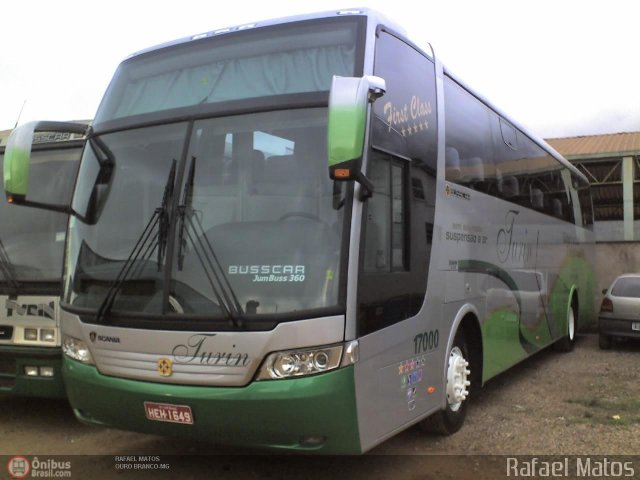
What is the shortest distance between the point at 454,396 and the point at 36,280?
4.19 meters

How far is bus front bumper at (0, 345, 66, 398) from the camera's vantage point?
572 centimetres

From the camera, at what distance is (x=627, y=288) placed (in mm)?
11148

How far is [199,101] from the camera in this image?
4.39 m

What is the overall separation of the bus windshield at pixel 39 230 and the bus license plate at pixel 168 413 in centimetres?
247

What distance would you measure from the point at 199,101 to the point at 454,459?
11.6 ft

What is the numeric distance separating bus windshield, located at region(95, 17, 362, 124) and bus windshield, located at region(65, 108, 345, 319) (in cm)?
25

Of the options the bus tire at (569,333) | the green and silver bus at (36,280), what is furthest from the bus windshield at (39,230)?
the bus tire at (569,333)

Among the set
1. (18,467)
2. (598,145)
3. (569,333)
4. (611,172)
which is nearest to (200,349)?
(18,467)

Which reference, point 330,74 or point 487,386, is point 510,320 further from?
point 330,74

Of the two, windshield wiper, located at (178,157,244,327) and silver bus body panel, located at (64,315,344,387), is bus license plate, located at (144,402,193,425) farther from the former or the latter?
windshield wiper, located at (178,157,244,327)

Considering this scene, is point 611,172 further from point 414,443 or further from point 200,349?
point 200,349

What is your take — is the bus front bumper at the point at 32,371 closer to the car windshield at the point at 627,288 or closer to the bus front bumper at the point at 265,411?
the bus front bumper at the point at 265,411

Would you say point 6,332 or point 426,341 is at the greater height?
point 426,341

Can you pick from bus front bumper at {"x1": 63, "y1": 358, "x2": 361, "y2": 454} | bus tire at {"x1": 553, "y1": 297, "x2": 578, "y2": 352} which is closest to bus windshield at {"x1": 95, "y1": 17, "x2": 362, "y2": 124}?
bus front bumper at {"x1": 63, "y1": 358, "x2": 361, "y2": 454}
